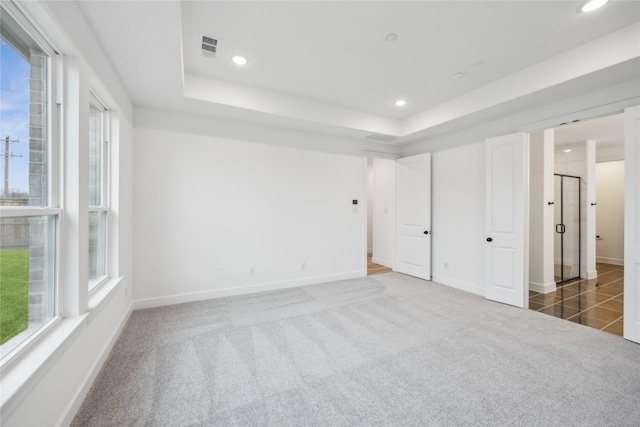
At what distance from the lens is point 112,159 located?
9.00 ft

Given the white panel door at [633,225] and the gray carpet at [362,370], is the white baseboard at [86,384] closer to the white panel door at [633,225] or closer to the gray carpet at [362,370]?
the gray carpet at [362,370]

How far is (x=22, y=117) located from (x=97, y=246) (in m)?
1.49

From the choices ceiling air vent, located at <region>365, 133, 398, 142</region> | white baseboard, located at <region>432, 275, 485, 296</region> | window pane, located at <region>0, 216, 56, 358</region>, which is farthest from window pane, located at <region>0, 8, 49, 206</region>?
white baseboard, located at <region>432, 275, 485, 296</region>

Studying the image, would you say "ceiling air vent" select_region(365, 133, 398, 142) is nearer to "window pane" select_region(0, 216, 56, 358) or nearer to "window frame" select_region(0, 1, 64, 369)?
"window frame" select_region(0, 1, 64, 369)

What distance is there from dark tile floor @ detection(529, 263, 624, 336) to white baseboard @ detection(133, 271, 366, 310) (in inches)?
111

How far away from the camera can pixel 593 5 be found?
6.81 ft

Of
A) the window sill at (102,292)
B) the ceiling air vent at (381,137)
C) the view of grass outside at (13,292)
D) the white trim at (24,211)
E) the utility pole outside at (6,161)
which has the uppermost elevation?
the ceiling air vent at (381,137)

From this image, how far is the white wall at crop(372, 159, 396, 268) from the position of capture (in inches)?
231

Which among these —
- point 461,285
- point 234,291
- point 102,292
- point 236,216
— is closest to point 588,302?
point 461,285

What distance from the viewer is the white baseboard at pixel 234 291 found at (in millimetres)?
3432

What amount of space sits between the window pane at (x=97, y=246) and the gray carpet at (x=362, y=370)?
0.68 metres

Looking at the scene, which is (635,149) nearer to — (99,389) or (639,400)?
(639,400)

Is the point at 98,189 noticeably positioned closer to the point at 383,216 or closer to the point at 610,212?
the point at 383,216

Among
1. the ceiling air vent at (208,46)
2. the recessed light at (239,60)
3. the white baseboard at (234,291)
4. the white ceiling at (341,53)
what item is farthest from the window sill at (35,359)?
the recessed light at (239,60)
